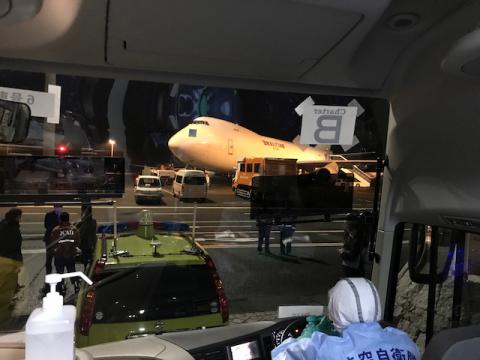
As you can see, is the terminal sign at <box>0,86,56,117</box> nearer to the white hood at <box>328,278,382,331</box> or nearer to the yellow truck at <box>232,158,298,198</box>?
the white hood at <box>328,278,382,331</box>

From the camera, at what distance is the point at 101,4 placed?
4.94 feet

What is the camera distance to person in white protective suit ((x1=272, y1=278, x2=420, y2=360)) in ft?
4.53

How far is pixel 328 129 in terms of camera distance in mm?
2463

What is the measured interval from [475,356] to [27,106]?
2168mm

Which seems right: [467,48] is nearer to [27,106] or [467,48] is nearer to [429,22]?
[429,22]

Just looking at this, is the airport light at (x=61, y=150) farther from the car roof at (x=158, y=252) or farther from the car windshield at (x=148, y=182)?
the car roof at (x=158, y=252)

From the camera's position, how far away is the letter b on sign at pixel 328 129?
2426 mm

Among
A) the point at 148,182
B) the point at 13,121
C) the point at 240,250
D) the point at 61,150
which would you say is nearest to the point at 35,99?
the point at 13,121

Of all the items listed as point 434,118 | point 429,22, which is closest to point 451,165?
point 434,118

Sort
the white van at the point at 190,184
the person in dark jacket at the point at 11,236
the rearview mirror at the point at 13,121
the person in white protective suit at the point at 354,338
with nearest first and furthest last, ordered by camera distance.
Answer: the person in white protective suit at the point at 354,338 < the rearview mirror at the point at 13,121 < the person in dark jacket at the point at 11,236 < the white van at the point at 190,184

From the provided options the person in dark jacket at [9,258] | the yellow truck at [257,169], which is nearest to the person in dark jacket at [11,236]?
the person in dark jacket at [9,258]

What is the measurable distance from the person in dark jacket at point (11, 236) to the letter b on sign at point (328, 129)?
245 cm

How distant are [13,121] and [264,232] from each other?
11.3ft

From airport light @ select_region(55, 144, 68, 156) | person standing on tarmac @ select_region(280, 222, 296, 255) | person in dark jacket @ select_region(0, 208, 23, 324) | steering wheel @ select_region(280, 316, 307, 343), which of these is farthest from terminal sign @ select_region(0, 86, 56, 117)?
person standing on tarmac @ select_region(280, 222, 296, 255)
